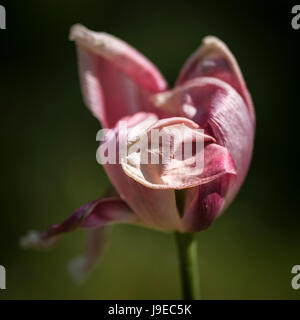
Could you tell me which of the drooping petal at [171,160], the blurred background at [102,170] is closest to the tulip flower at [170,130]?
the drooping petal at [171,160]

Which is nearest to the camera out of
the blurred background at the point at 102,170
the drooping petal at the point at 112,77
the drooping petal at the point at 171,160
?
the drooping petal at the point at 171,160

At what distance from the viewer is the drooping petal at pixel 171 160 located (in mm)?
491

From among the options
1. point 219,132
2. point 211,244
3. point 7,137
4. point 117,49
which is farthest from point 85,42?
point 7,137

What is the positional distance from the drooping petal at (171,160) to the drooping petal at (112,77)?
0.13 m

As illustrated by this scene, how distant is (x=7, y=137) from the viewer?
1384mm

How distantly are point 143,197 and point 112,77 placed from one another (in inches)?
6.9

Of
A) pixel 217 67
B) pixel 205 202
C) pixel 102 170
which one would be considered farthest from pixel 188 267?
pixel 102 170

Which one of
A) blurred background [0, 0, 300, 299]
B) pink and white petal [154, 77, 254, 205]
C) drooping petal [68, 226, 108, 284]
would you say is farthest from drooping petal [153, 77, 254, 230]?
blurred background [0, 0, 300, 299]

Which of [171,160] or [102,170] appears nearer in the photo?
[171,160]

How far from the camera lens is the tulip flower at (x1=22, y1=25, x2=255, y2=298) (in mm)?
500

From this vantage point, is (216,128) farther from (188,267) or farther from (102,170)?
(102,170)

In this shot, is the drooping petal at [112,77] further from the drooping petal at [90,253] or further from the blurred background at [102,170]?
the blurred background at [102,170]

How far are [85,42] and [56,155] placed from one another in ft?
2.46

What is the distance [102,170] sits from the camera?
1.32 m
